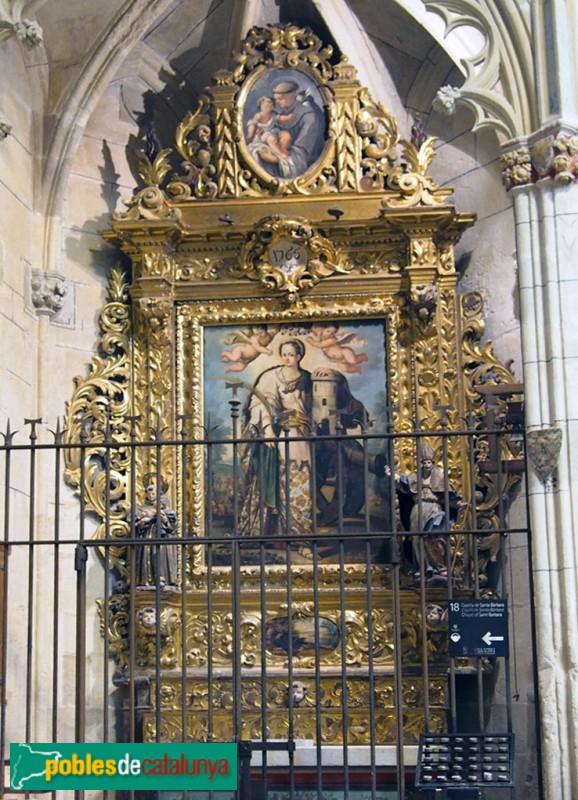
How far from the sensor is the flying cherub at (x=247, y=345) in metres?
12.3

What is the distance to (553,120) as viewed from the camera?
9391mm

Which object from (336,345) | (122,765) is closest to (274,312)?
(336,345)

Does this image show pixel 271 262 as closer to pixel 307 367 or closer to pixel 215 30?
pixel 307 367

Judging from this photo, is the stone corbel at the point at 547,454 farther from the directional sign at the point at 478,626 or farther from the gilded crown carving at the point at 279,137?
the gilded crown carving at the point at 279,137

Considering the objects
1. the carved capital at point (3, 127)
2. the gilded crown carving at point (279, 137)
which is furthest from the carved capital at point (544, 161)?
the carved capital at point (3, 127)

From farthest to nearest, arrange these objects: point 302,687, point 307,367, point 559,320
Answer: point 307,367, point 302,687, point 559,320

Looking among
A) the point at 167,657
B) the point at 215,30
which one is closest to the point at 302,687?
the point at 167,657

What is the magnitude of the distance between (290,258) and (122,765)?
493 centimetres

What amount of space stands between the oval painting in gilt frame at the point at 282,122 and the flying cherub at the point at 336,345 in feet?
4.14

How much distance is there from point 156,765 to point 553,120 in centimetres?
449

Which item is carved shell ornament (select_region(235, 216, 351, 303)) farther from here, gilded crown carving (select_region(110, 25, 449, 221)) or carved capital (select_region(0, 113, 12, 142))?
carved capital (select_region(0, 113, 12, 142))

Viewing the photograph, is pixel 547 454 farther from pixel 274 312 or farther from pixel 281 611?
pixel 274 312

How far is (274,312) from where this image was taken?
12.3m

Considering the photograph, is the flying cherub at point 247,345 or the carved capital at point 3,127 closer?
the carved capital at point 3,127
